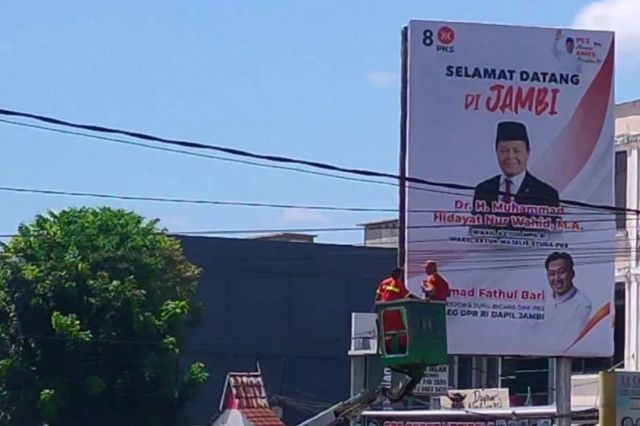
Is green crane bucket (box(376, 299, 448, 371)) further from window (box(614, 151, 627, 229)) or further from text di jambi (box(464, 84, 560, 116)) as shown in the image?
window (box(614, 151, 627, 229))

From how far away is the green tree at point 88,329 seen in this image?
36969 mm

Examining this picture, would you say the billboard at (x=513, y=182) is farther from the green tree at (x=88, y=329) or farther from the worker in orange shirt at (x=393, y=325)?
the green tree at (x=88, y=329)

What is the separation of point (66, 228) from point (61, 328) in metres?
3.10

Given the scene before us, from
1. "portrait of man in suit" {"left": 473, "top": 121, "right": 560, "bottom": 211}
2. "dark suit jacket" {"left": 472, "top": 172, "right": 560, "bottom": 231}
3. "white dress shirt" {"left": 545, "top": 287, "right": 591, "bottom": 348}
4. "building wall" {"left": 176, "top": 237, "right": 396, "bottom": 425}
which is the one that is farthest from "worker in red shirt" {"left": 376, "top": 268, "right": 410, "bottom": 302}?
"building wall" {"left": 176, "top": 237, "right": 396, "bottom": 425}

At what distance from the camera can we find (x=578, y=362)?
34.7 meters

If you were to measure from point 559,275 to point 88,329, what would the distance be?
15.4 metres

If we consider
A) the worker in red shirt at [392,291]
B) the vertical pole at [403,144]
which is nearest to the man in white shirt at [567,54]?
the vertical pole at [403,144]

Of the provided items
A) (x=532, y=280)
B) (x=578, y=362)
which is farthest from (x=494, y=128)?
(x=578, y=362)

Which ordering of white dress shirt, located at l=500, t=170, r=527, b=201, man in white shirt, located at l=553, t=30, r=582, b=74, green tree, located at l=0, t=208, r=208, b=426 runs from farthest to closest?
green tree, located at l=0, t=208, r=208, b=426
man in white shirt, located at l=553, t=30, r=582, b=74
white dress shirt, located at l=500, t=170, r=527, b=201

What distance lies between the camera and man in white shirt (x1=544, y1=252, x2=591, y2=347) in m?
25.4

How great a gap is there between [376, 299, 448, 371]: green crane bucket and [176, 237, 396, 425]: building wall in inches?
1131

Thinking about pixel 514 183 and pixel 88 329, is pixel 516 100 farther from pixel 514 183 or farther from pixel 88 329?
pixel 88 329

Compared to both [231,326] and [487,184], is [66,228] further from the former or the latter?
[487,184]

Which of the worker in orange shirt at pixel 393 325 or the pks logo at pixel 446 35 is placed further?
the pks logo at pixel 446 35
